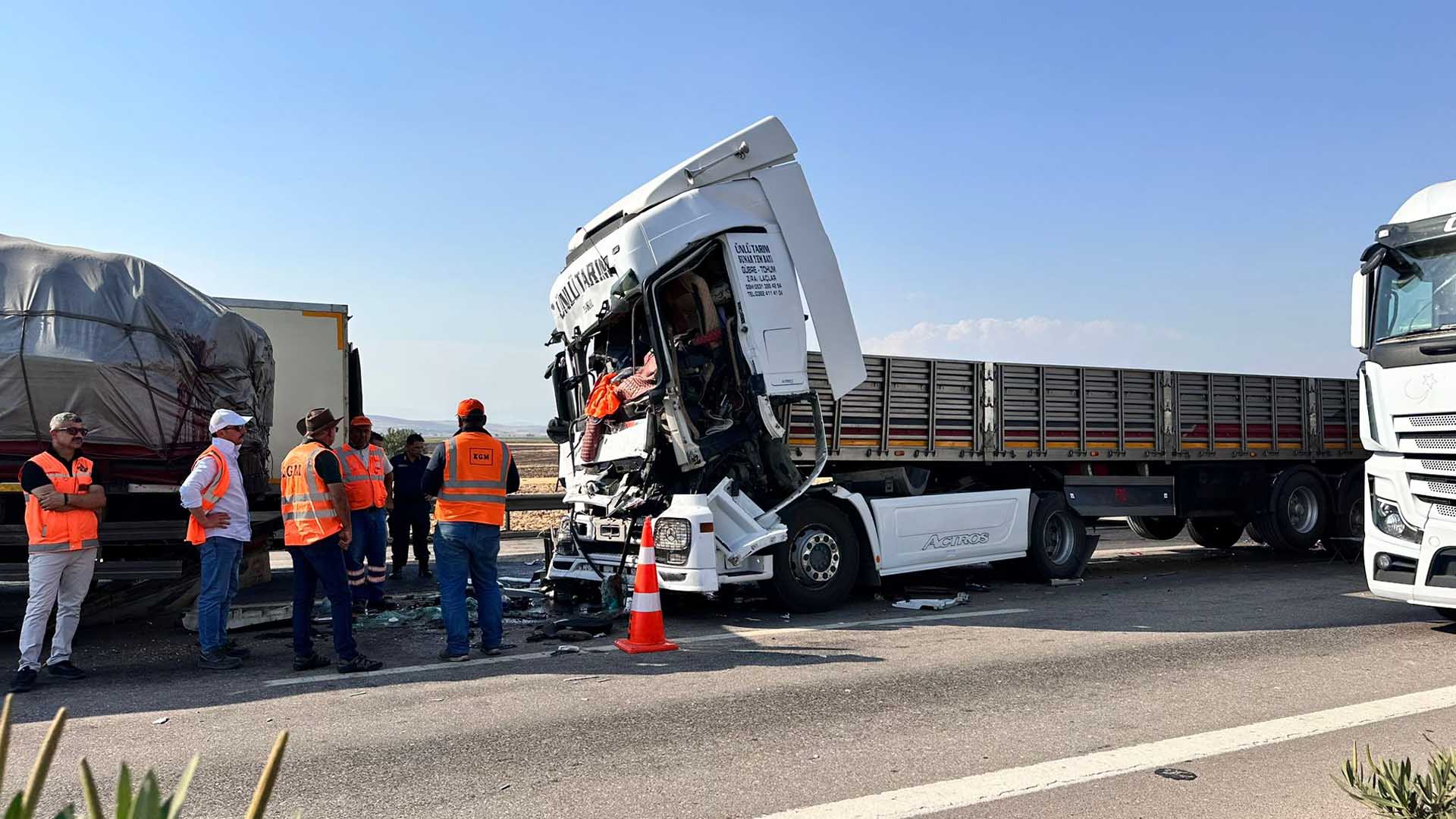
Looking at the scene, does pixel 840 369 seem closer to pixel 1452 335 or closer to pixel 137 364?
pixel 1452 335

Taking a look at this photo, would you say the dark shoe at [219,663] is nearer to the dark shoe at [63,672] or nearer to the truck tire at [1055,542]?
the dark shoe at [63,672]

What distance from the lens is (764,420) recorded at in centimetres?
866

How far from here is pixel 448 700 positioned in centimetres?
585

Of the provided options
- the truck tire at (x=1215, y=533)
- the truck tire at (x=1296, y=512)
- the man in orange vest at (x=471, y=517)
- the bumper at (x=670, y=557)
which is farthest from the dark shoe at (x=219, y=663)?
the truck tire at (x=1215, y=533)

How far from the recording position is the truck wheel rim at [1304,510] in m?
13.8

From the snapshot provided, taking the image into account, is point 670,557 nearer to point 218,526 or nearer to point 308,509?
point 308,509

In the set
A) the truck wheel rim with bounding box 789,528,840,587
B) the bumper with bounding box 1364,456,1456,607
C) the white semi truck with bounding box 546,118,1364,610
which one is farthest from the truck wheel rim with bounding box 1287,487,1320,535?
the truck wheel rim with bounding box 789,528,840,587

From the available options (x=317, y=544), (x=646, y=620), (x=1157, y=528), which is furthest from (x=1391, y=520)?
(x=1157, y=528)

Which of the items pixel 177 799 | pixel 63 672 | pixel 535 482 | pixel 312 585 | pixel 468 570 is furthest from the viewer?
pixel 535 482

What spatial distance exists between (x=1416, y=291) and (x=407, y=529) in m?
9.96

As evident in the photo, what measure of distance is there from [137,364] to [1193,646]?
795 cm

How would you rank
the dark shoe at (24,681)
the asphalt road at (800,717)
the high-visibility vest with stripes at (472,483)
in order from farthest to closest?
the high-visibility vest with stripes at (472,483), the dark shoe at (24,681), the asphalt road at (800,717)

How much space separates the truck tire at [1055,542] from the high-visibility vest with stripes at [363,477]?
6.25 m

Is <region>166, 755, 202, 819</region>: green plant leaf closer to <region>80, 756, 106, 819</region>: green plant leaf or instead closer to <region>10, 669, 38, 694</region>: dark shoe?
<region>80, 756, 106, 819</region>: green plant leaf
